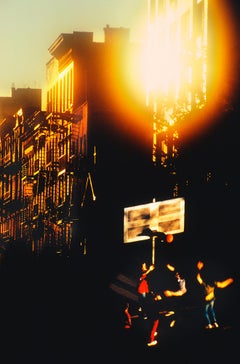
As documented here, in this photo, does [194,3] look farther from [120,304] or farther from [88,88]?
[88,88]

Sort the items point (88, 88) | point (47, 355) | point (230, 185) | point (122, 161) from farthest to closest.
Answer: point (88, 88), point (122, 161), point (230, 185), point (47, 355)

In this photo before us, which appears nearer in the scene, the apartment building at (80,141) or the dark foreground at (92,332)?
the dark foreground at (92,332)

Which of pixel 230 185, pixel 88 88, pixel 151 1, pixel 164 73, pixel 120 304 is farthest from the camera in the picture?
pixel 88 88

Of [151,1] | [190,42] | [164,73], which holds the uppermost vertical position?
[151,1]

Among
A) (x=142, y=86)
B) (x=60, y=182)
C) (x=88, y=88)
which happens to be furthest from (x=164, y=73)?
(x=60, y=182)

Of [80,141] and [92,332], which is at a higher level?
[80,141]

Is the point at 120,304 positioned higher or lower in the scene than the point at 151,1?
lower

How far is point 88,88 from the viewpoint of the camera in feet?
215

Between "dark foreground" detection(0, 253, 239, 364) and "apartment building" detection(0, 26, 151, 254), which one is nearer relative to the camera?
"dark foreground" detection(0, 253, 239, 364)

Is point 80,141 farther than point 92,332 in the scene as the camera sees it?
Yes

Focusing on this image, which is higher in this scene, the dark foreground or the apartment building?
the apartment building

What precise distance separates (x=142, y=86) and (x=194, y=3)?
54.8 ft

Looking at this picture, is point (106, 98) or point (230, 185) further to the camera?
point (106, 98)

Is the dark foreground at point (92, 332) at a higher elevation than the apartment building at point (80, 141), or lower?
lower
